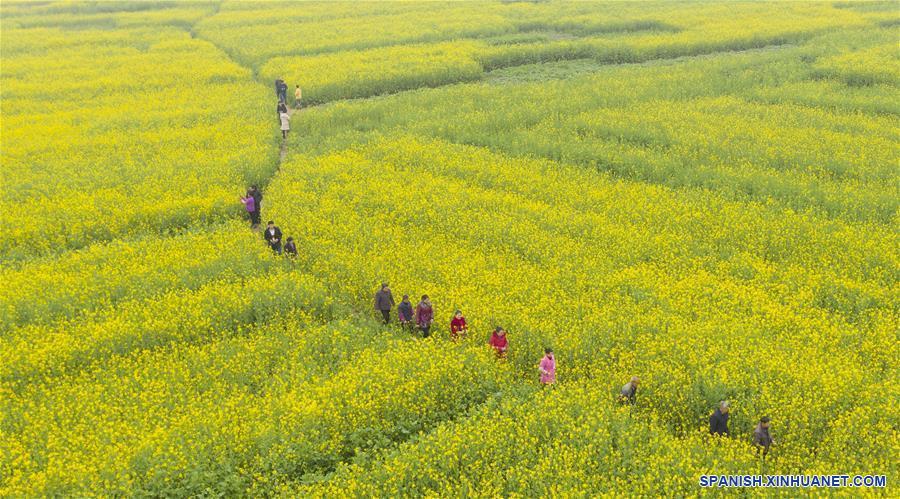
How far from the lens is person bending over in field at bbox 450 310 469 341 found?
13.0 m

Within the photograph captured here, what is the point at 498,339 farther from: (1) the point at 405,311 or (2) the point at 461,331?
(1) the point at 405,311

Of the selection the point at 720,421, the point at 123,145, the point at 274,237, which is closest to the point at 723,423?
the point at 720,421

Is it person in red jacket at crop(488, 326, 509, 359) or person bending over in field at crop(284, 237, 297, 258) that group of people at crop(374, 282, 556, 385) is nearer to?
person in red jacket at crop(488, 326, 509, 359)

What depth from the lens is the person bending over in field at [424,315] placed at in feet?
43.7

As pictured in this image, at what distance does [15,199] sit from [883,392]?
26677 mm

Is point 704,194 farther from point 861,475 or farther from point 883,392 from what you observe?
point 861,475

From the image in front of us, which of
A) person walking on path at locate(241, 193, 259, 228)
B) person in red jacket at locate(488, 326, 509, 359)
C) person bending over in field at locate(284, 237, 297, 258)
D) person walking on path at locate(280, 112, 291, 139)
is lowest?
person in red jacket at locate(488, 326, 509, 359)

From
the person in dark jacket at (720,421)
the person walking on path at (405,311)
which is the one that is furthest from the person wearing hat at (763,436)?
the person walking on path at (405,311)

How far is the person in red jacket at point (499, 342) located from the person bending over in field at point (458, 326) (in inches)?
30.3

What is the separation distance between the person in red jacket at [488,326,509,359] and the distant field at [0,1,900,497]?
0.21 metres

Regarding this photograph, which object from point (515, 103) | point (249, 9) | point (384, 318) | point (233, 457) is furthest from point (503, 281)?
point (249, 9)

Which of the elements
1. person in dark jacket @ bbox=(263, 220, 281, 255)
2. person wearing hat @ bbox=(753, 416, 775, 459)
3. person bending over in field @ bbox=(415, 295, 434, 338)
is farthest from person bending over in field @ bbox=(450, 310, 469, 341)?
person in dark jacket @ bbox=(263, 220, 281, 255)

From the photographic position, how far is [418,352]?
12609 millimetres

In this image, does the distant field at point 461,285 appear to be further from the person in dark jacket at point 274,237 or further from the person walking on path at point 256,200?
the person walking on path at point 256,200
